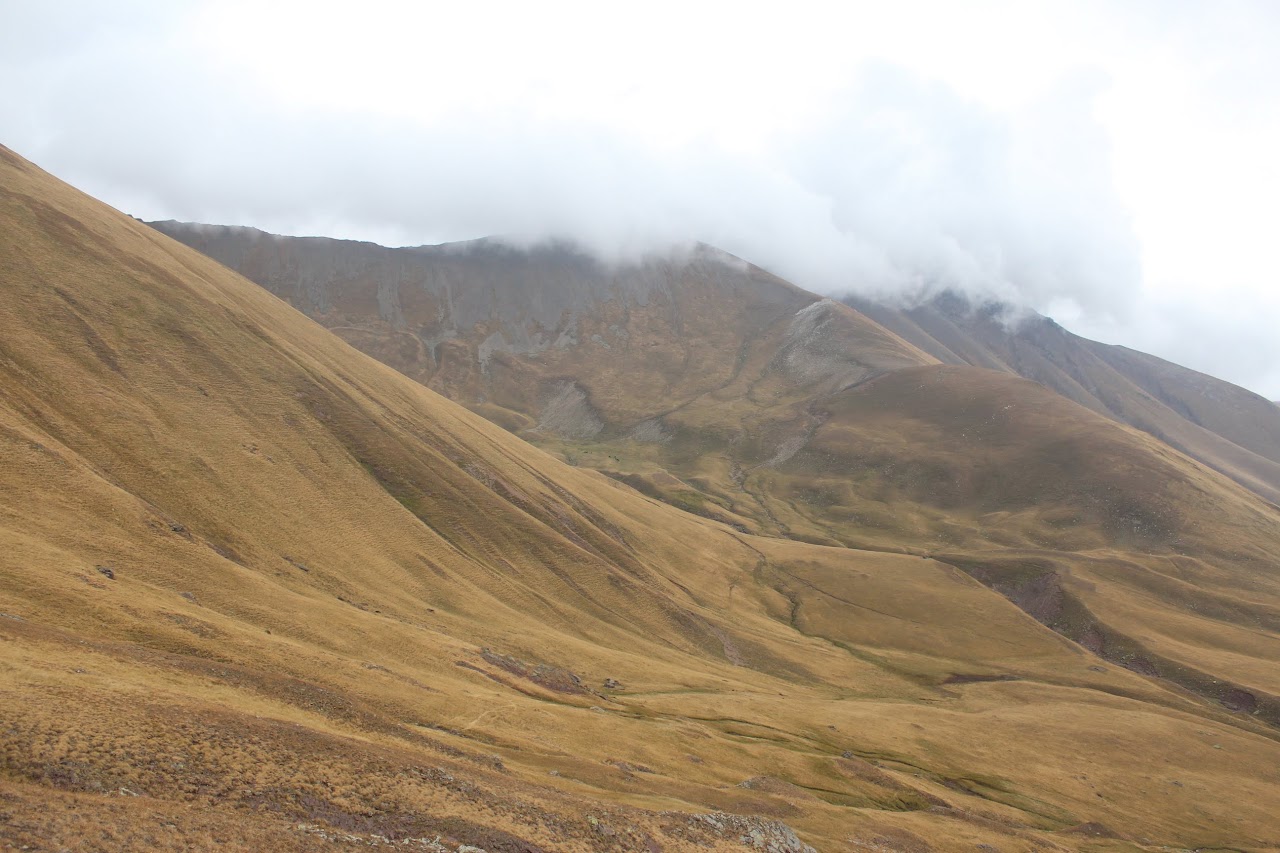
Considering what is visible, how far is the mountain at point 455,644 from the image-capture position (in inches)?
1329

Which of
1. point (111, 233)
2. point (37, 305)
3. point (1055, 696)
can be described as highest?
point (111, 233)

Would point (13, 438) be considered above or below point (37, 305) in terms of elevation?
below

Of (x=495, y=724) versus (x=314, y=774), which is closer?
(x=314, y=774)

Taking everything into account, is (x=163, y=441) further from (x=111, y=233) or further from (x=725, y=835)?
(x=725, y=835)

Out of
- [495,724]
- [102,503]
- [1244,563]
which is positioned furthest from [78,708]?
[1244,563]

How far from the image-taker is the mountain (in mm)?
33750

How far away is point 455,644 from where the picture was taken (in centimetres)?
7688

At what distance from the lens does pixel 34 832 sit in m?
22.8

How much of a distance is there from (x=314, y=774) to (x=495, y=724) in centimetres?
2374

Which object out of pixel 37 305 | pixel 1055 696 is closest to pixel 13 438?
pixel 37 305

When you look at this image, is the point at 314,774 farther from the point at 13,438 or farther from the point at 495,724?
the point at 13,438

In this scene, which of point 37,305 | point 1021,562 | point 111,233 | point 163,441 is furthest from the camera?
point 1021,562

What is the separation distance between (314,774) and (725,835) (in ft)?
76.0

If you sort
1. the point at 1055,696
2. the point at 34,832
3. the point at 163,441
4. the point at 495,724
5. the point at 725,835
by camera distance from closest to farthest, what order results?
1. the point at 34,832
2. the point at 725,835
3. the point at 495,724
4. the point at 163,441
5. the point at 1055,696
